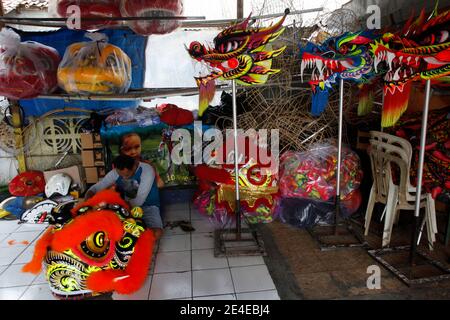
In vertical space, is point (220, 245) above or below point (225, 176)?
below

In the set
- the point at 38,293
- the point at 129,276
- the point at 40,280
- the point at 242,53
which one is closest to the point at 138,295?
the point at 129,276

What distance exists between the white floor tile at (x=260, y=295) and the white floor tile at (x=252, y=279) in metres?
0.04

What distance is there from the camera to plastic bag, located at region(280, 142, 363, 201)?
3145mm

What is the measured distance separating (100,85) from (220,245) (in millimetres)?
1997

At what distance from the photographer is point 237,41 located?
7.38 ft

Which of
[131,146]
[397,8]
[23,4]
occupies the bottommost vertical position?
[131,146]

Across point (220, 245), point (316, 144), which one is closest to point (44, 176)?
point (220, 245)

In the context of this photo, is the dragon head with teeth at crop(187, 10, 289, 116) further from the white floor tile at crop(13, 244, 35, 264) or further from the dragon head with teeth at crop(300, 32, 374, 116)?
the white floor tile at crop(13, 244, 35, 264)

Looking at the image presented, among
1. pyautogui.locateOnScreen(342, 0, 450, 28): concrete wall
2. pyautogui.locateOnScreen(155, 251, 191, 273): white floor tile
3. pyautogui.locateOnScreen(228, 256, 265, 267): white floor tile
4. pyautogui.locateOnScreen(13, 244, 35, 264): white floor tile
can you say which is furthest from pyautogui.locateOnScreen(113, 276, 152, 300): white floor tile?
pyautogui.locateOnScreen(342, 0, 450, 28): concrete wall

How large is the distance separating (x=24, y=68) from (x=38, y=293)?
2206 millimetres

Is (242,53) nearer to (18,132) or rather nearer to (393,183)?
(393,183)

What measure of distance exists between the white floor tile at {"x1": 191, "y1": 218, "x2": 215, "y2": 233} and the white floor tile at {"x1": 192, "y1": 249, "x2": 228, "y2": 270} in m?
0.44

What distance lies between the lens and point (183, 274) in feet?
8.13

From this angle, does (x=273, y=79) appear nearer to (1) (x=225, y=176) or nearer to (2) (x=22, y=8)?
(1) (x=225, y=176)
